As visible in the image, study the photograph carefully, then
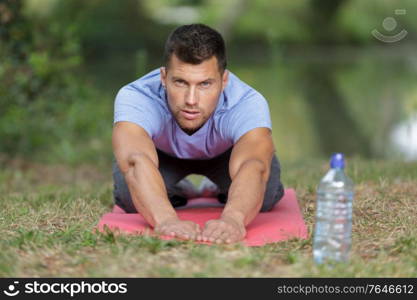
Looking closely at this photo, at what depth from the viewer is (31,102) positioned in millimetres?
7984

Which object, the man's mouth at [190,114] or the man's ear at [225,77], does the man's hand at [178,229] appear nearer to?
the man's mouth at [190,114]

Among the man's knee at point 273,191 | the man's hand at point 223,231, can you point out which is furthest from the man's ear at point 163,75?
the man's knee at point 273,191

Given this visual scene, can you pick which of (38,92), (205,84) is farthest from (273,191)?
(38,92)

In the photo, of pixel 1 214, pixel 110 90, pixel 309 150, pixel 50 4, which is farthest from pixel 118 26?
pixel 1 214

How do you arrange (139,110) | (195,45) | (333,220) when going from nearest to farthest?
(333,220) → (195,45) → (139,110)

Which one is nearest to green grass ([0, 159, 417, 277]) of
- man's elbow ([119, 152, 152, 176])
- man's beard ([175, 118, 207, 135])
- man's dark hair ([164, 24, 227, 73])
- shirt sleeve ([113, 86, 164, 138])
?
man's elbow ([119, 152, 152, 176])

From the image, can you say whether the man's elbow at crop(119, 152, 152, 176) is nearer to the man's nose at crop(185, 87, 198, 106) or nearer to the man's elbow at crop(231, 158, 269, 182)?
the man's nose at crop(185, 87, 198, 106)

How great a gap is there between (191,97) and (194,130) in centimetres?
34

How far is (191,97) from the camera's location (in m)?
3.68

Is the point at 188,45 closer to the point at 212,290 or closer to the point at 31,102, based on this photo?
the point at 212,290

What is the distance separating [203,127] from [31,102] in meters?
4.43

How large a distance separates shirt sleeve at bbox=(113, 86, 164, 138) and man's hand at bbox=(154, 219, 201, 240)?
2.06ft

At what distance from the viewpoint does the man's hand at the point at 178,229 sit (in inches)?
131

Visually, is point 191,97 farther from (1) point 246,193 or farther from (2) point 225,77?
(1) point 246,193
